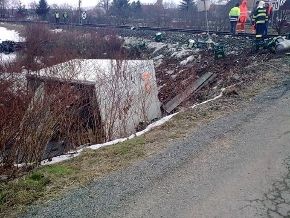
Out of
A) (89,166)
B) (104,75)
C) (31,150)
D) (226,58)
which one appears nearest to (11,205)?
(89,166)

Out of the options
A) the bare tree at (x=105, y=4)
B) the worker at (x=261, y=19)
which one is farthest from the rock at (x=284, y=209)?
the bare tree at (x=105, y=4)

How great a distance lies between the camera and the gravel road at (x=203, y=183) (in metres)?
3.87

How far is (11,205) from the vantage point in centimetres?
405

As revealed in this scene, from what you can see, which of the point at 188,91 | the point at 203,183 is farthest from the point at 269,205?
the point at 188,91

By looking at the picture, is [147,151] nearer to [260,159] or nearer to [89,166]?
[89,166]

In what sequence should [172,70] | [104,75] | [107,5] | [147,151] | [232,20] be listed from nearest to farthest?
[147,151], [104,75], [172,70], [232,20], [107,5]

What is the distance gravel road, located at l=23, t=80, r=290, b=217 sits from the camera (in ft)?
12.7

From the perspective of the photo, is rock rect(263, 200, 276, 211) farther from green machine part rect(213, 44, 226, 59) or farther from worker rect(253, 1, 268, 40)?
worker rect(253, 1, 268, 40)

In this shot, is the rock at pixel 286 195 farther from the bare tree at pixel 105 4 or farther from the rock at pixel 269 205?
the bare tree at pixel 105 4

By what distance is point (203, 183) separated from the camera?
4387mm

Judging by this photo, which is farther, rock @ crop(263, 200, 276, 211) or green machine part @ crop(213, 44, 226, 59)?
green machine part @ crop(213, 44, 226, 59)

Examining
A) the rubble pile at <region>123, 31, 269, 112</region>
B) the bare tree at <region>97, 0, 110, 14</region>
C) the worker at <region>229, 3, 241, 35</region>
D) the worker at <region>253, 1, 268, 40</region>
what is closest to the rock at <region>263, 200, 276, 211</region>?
the rubble pile at <region>123, 31, 269, 112</region>

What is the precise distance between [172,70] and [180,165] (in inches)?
409

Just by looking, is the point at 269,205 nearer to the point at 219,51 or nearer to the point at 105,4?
the point at 219,51
